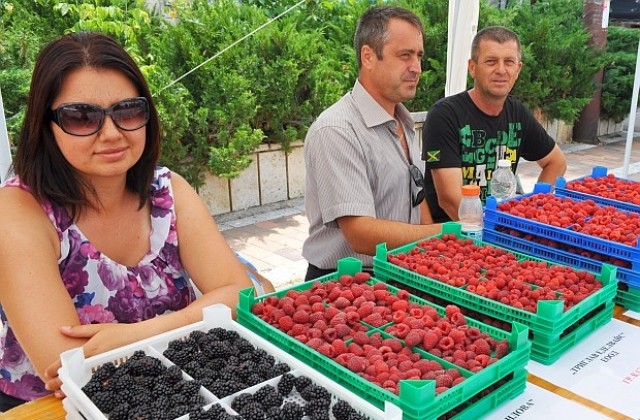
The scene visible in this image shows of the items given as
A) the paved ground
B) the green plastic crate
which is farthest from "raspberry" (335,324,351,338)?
the paved ground

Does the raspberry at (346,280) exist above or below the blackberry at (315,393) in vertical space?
above

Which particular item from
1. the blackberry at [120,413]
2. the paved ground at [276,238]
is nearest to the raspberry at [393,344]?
the blackberry at [120,413]

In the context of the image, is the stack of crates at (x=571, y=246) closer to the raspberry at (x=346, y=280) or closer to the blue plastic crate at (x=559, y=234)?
the blue plastic crate at (x=559, y=234)

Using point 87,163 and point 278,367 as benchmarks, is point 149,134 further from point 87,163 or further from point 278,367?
point 278,367

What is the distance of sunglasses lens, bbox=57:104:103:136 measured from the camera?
173 centimetres

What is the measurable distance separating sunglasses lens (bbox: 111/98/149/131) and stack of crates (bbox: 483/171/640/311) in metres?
1.30

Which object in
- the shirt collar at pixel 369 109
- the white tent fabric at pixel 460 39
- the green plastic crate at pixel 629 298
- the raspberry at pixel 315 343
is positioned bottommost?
the green plastic crate at pixel 629 298

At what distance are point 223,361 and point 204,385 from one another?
Result: 105 mm

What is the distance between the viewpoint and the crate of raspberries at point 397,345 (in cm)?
131

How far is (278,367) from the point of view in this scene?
1362 mm

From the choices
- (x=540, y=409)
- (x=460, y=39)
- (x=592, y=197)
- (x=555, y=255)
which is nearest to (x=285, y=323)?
(x=540, y=409)

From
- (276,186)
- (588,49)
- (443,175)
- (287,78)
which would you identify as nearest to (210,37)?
(287,78)

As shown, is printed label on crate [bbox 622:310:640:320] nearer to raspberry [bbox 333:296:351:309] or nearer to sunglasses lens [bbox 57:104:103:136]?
raspberry [bbox 333:296:351:309]

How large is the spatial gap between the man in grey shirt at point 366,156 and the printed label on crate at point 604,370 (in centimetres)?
100
